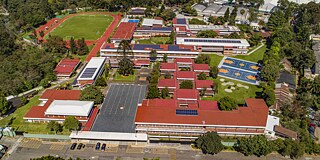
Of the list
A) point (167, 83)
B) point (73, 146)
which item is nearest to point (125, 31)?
point (167, 83)

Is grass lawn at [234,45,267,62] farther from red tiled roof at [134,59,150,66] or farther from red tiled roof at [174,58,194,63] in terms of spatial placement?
red tiled roof at [134,59,150,66]

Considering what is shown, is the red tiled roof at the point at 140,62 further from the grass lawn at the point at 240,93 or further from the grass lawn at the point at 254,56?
the grass lawn at the point at 254,56

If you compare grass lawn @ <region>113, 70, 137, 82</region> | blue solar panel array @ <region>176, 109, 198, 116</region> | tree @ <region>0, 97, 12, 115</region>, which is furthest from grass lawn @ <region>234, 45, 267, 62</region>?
tree @ <region>0, 97, 12, 115</region>

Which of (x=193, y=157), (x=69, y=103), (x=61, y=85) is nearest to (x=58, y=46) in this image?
(x=61, y=85)

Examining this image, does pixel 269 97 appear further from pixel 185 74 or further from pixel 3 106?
pixel 3 106

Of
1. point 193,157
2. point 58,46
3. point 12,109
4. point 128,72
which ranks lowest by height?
point 193,157

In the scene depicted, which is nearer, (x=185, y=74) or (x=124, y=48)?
(x=185, y=74)

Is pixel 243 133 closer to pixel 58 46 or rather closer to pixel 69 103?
pixel 69 103

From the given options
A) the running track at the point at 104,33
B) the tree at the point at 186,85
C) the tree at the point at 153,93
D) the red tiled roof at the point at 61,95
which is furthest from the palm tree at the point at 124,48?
the tree at the point at 186,85

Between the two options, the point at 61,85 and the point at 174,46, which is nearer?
the point at 61,85
